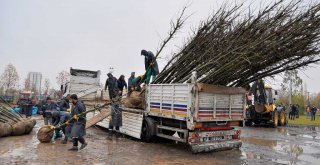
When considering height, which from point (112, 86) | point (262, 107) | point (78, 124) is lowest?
point (78, 124)

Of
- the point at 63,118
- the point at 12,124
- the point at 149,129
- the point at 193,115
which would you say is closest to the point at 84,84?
the point at 12,124

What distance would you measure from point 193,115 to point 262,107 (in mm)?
11178

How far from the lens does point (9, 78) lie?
36219 mm

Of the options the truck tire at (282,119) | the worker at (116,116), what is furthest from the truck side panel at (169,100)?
the truck tire at (282,119)

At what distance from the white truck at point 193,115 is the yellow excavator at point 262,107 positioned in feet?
27.8

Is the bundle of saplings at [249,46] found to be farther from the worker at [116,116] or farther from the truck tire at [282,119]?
the truck tire at [282,119]

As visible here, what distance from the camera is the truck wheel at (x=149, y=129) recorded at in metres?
8.80

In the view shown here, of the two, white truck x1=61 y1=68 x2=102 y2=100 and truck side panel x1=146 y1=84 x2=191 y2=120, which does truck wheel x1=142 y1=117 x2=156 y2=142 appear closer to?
truck side panel x1=146 y1=84 x2=191 y2=120

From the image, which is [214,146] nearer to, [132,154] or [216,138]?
[216,138]

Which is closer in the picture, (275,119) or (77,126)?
(77,126)

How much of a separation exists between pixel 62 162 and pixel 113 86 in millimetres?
5182

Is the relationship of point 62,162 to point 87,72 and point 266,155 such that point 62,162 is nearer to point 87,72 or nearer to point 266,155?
point 266,155

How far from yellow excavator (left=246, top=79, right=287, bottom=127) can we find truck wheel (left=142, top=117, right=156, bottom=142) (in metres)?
9.21

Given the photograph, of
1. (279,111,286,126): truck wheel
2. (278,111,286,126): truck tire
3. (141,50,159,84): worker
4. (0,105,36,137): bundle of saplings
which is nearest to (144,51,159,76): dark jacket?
(141,50,159,84): worker
